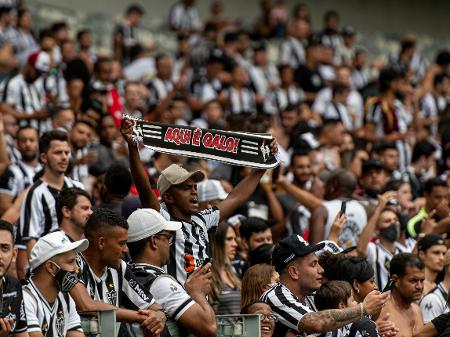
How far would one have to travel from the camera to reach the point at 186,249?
9578mm

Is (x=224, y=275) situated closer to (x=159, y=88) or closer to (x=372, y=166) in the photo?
(x=372, y=166)

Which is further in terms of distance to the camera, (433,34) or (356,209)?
(433,34)

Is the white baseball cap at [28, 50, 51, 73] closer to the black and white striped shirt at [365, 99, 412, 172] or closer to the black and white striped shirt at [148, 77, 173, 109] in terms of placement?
the black and white striped shirt at [148, 77, 173, 109]

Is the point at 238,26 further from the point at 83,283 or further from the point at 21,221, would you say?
the point at 83,283

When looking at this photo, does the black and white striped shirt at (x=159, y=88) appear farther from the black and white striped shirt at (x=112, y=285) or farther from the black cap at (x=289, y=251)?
the black and white striped shirt at (x=112, y=285)

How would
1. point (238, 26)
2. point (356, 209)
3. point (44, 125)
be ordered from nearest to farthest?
point (356, 209), point (44, 125), point (238, 26)

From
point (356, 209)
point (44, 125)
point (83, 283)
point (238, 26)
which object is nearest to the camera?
point (83, 283)

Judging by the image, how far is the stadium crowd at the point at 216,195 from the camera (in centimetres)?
884

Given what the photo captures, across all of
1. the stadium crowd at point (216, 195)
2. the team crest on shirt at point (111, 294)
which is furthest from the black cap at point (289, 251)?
the team crest on shirt at point (111, 294)

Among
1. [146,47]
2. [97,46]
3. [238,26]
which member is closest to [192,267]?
[146,47]

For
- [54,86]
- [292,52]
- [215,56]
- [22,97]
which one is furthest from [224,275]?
[292,52]

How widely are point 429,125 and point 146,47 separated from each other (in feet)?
16.9

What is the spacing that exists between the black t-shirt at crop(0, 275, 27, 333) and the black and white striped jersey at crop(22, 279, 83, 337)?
92mm

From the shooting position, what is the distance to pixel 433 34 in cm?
3359
